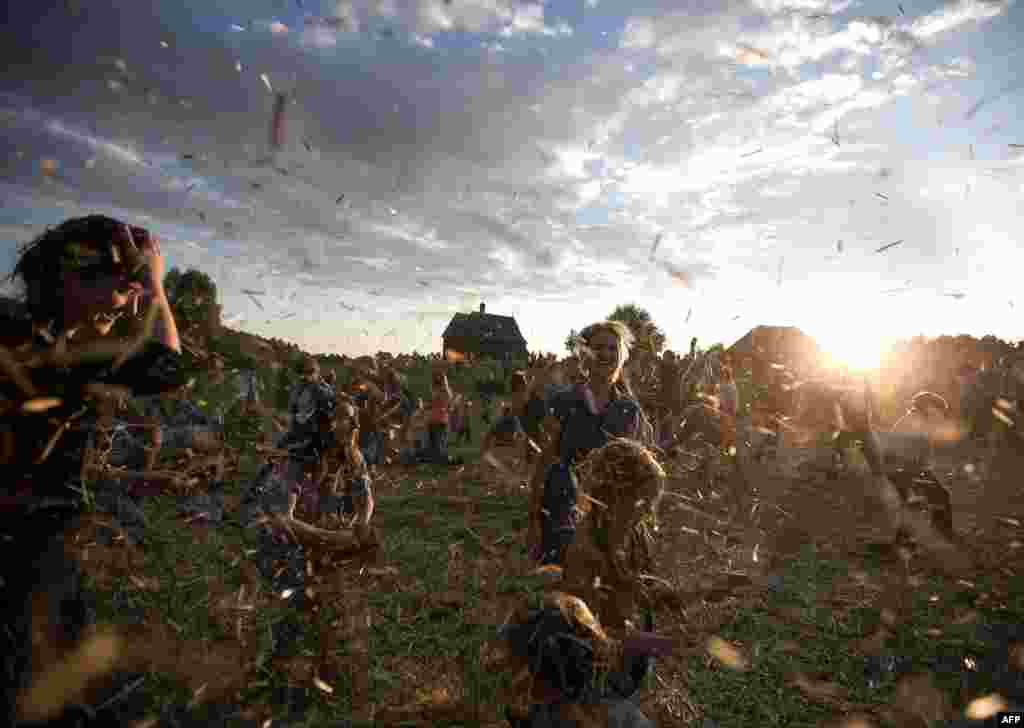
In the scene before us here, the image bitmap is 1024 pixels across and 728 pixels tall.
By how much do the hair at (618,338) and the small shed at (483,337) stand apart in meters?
49.9

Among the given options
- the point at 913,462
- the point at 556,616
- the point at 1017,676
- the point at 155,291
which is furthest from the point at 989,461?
the point at 155,291

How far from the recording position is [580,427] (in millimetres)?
4469

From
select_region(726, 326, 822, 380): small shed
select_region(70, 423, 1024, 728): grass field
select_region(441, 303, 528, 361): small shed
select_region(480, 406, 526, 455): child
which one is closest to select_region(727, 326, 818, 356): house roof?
select_region(726, 326, 822, 380): small shed


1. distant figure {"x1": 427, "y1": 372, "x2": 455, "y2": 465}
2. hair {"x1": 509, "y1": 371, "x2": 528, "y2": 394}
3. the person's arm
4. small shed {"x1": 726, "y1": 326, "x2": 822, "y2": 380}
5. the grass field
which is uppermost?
small shed {"x1": 726, "y1": 326, "x2": 822, "y2": 380}

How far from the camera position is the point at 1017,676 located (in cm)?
497

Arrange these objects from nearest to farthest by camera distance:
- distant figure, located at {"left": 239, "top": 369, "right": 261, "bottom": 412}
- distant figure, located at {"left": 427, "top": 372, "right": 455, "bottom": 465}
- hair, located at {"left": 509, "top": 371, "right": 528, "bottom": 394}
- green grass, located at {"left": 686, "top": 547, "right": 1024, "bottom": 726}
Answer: green grass, located at {"left": 686, "top": 547, "right": 1024, "bottom": 726}
hair, located at {"left": 509, "top": 371, "right": 528, "bottom": 394}
distant figure, located at {"left": 239, "top": 369, "right": 261, "bottom": 412}
distant figure, located at {"left": 427, "top": 372, "right": 455, "bottom": 465}

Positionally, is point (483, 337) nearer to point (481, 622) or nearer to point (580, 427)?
point (481, 622)

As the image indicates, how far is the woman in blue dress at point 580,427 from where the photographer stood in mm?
4305

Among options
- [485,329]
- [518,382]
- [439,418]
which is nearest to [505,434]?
[439,418]

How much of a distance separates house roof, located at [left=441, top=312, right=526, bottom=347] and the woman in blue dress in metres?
52.6

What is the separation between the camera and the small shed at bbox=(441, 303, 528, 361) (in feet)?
185

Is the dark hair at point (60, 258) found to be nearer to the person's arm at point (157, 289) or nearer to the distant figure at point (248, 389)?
the person's arm at point (157, 289)

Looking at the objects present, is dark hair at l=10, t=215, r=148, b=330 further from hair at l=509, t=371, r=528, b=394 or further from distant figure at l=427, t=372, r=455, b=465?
distant figure at l=427, t=372, r=455, b=465

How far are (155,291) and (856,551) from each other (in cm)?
998
